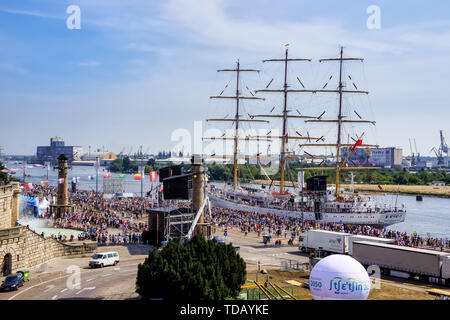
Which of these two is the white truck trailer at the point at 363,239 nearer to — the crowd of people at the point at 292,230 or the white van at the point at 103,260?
the crowd of people at the point at 292,230

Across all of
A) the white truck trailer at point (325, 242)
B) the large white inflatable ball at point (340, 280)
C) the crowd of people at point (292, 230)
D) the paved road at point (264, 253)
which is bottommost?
the paved road at point (264, 253)

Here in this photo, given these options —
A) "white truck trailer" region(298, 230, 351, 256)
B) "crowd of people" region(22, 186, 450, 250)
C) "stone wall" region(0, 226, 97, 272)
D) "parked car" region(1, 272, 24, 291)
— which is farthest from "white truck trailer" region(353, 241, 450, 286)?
"parked car" region(1, 272, 24, 291)

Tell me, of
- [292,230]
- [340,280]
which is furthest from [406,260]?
[292,230]

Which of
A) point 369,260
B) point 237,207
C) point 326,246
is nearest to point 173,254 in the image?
point 369,260

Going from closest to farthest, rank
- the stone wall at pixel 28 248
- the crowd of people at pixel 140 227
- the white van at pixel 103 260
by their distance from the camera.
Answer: the stone wall at pixel 28 248 → the white van at pixel 103 260 → the crowd of people at pixel 140 227

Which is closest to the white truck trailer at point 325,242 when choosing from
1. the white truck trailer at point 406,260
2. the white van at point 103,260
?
the white truck trailer at point 406,260

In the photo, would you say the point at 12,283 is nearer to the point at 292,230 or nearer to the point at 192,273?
the point at 192,273

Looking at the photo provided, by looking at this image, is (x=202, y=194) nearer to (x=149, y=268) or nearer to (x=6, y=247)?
(x=6, y=247)
